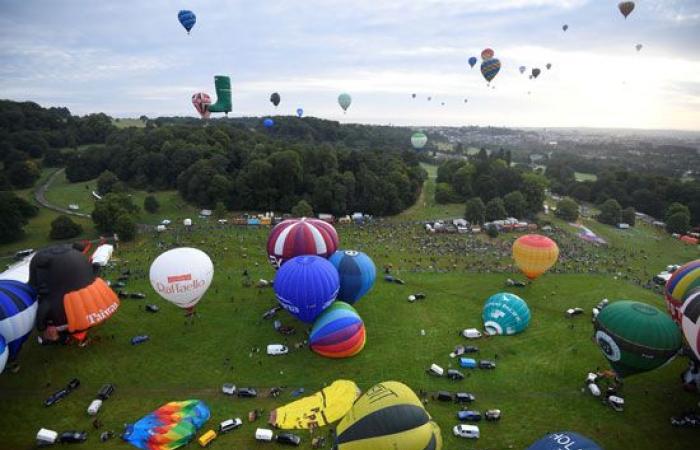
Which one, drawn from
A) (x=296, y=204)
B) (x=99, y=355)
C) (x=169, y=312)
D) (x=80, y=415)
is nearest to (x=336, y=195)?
(x=296, y=204)

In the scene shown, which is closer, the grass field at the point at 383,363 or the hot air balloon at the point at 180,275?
the grass field at the point at 383,363

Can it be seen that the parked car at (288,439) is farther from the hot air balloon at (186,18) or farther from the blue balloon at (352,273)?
the hot air balloon at (186,18)

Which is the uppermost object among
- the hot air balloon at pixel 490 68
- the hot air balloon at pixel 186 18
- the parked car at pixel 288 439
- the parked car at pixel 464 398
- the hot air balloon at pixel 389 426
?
the hot air balloon at pixel 186 18

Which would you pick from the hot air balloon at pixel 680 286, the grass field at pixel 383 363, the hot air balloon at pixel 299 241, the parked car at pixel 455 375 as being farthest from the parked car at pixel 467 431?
the hot air balloon at pixel 299 241

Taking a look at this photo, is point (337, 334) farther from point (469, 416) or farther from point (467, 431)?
point (467, 431)

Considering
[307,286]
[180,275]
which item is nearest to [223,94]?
[180,275]

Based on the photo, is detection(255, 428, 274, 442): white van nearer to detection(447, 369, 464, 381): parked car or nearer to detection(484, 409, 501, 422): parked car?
detection(447, 369, 464, 381): parked car
